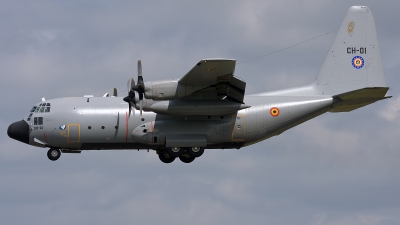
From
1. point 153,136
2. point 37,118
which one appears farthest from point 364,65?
point 37,118

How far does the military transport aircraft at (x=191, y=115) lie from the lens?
3216 cm

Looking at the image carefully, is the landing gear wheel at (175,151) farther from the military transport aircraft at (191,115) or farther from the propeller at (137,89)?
the propeller at (137,89)

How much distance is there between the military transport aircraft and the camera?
105ft

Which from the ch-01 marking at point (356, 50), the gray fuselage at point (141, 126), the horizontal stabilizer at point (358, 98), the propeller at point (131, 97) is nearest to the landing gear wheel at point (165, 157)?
the gray fuselage at point (141, 126)

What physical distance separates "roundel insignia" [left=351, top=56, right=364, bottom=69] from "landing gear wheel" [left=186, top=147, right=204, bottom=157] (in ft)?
26.6

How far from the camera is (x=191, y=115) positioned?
32938mm

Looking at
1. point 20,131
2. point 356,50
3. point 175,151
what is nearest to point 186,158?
point 175,151

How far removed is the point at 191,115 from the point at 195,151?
1648 millimetres

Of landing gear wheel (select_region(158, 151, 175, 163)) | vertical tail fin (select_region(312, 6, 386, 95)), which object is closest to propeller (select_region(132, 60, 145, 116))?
landing gear wheel (select_region(158, 151, 175, 163))

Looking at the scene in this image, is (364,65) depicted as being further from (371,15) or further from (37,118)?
(37,118)

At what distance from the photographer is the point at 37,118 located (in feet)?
110

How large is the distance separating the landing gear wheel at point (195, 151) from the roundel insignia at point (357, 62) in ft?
26.6

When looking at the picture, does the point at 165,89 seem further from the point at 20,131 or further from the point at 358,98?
the point at 358,98

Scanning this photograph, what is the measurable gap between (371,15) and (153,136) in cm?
1170
